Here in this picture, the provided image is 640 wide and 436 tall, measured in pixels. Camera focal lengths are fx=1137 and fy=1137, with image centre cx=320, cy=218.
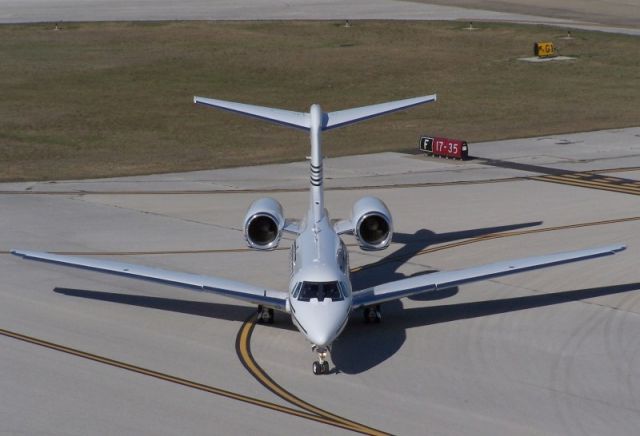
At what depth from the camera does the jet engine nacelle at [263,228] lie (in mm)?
27250

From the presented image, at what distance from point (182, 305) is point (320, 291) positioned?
552 centimetres

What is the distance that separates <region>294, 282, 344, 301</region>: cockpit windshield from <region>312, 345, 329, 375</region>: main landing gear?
1.05 meters

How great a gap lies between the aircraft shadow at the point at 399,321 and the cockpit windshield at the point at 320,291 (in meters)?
1.44

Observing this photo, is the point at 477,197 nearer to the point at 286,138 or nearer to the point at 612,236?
the point at 612,236

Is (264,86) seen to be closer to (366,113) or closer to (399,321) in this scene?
(366,113)

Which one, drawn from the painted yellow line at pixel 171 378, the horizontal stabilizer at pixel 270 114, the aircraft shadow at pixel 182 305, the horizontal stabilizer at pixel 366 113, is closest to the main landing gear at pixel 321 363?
the painted yellow line at pixel 171 378

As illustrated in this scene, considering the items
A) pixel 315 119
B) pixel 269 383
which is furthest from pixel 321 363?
pixel 315 119

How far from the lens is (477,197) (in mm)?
39406

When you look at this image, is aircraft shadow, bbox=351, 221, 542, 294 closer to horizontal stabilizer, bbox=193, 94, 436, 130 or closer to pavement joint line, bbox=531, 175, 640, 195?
horizontal stabilizer, bbox=193, 94, 436, 130

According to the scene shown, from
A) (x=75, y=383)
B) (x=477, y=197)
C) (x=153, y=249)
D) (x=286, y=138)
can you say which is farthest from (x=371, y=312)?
(x=286, y=138)

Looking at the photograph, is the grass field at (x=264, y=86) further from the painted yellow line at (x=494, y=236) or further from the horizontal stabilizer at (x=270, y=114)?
the horizontal stabilizer at (x=270, y=114)

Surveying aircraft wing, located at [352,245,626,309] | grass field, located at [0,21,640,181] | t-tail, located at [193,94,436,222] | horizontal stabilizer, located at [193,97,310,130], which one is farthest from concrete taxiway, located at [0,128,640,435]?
grass field, located at [0,21,640,181]

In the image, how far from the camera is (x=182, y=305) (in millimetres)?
28078

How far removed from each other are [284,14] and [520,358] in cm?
7562
